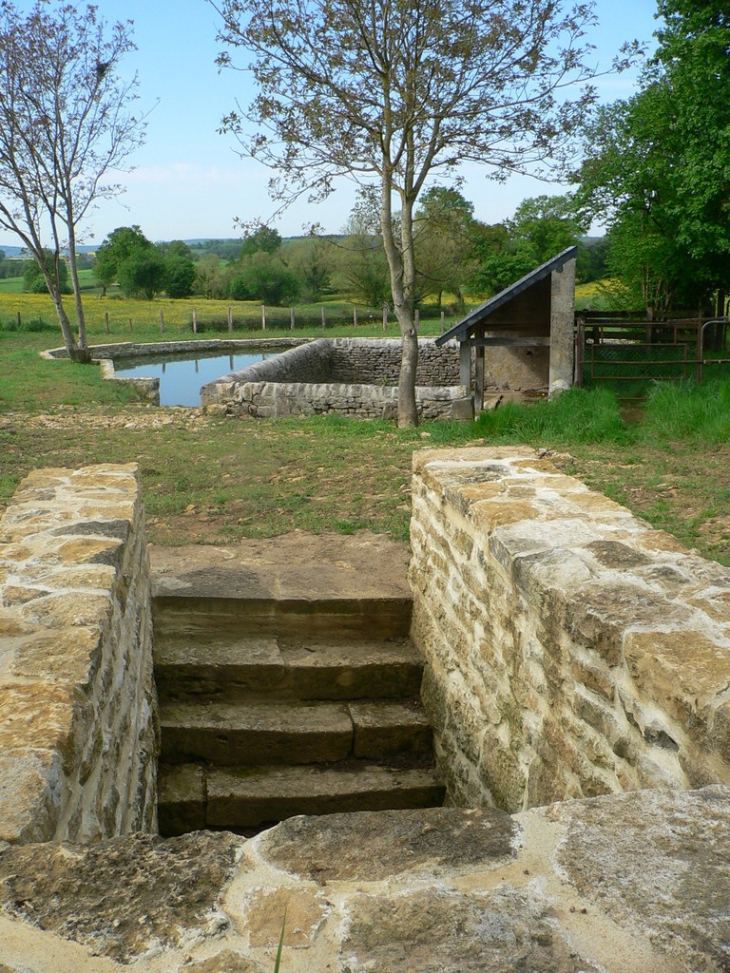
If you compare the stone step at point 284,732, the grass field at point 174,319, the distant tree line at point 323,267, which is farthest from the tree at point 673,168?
the distant tree line at point 323,267

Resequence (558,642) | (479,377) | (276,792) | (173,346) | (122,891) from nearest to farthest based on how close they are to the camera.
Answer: (122,891) → (558,642) → (276,792) → (479,377) → (173,346)

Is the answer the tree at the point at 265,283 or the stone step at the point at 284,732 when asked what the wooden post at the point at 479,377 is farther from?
the tree at the point at 265,283

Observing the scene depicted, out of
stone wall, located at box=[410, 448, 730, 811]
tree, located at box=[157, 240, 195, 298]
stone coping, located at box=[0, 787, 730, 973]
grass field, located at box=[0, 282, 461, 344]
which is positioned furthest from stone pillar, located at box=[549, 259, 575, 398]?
tree, located at box=[157, 240, 195, 298]

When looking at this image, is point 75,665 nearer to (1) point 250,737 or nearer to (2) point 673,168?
(1) point 250,737

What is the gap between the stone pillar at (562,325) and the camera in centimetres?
1428

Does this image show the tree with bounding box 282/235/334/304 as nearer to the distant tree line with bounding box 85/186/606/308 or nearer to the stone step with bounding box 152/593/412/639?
the distant tree line with bounding box 85/186/606/308

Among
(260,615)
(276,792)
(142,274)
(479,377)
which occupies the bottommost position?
(276,792)

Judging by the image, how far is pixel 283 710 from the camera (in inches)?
179

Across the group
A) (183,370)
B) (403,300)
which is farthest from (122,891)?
(183,370)

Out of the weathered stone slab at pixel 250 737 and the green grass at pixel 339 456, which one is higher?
the green grass at pixel 339 456

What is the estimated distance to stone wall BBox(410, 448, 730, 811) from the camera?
7.66 ft

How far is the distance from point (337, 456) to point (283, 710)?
585cm

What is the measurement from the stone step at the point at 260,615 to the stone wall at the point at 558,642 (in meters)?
0.48

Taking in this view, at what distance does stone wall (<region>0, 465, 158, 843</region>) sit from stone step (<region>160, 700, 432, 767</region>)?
0.28m
